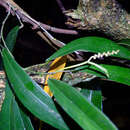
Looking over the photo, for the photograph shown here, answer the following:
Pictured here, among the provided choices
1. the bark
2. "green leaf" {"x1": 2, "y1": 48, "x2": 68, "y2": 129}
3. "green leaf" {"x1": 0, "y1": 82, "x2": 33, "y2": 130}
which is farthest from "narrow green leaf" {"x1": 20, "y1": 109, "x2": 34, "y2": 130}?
the bark

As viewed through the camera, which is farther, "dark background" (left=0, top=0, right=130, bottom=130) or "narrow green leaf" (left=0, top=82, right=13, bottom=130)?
"dark background" (left=0, top=0, right=130, bottom=130)

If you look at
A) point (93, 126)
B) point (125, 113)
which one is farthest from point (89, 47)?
point (125, 113)

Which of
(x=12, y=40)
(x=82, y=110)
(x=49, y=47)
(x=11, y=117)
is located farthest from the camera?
(x=49, y=47)

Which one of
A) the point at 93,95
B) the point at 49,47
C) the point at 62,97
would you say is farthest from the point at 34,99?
the point at 49,47

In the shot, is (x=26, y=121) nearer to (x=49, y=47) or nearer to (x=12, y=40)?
(x=12, y=40)

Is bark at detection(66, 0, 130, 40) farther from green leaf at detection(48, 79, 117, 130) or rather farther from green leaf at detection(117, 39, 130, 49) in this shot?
green leaf at detection(48, 79, 117, 130)

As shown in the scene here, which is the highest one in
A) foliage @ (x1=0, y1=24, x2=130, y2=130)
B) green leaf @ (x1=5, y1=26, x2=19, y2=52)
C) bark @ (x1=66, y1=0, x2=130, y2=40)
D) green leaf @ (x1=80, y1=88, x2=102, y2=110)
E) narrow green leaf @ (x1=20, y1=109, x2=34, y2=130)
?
green leaf @ (x1=5, y1=26, x2=19, y2=52)

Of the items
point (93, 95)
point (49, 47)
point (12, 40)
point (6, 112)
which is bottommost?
point (93, 95)
